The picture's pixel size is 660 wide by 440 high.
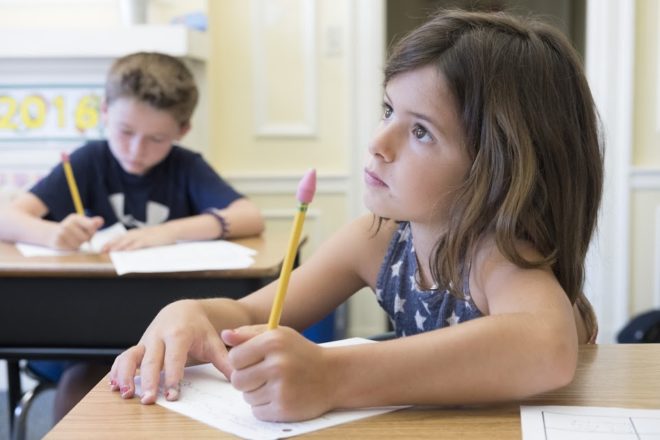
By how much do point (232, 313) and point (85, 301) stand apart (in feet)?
2.41

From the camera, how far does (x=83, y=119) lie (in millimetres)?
3096

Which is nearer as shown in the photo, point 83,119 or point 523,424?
point 523,424

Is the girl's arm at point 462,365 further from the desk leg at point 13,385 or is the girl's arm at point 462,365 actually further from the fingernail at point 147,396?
the desk leg at point 13,385

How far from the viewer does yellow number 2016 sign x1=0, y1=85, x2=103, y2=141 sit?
308 cm

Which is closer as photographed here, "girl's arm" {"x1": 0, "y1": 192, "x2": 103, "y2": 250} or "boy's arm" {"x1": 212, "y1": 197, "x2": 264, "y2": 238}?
"girl's arm" {"x1": 0, "y1": 192, "x2": 103, "y2": 250}

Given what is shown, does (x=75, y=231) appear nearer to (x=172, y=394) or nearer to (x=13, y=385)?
(x=13, y=385)

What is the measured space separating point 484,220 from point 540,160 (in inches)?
3.7

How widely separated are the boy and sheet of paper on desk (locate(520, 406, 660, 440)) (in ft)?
4.36

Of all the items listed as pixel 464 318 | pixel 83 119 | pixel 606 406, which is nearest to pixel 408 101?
pixel 464 318

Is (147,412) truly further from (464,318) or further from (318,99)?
(318,99)

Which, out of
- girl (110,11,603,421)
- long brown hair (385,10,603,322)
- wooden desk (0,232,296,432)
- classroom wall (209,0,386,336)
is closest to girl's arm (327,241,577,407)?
girl (110,11,603,421)

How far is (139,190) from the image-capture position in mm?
2322

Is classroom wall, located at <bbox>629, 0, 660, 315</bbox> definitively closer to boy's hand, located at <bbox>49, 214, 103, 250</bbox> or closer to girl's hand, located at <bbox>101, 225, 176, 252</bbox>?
girl's hand, located at <bbox>101, 225, 176, 252</bbox>

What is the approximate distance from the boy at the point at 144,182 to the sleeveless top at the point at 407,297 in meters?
0.87
